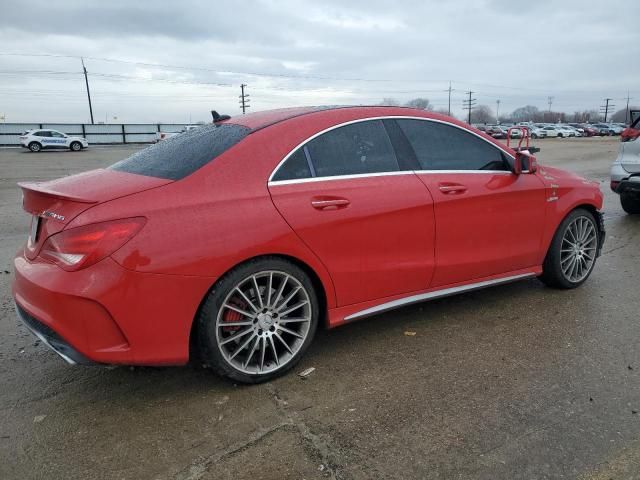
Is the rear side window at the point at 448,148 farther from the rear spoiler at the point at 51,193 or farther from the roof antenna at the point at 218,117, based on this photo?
the rear spoiler at the point at 51,193

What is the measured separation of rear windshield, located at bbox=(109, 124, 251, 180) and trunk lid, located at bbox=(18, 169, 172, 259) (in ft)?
0.38

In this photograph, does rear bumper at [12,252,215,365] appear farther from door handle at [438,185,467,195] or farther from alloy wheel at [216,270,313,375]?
door handle at [438,185,467,195]

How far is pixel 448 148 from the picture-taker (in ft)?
12.8

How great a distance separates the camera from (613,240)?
6.64 metres

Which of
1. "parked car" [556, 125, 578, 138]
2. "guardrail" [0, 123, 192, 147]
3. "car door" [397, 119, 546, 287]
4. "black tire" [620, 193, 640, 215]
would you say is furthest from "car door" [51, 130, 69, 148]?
"parked car" [556, 125, 578, 138]

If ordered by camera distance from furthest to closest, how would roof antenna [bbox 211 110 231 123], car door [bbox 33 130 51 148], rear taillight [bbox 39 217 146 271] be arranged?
car door [bbox 33 130 51 148] < roof antenna [bbox 211 110 231 123] < rear taillight [bbox 39 217 146 271]

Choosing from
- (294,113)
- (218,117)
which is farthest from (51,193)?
(294,113)

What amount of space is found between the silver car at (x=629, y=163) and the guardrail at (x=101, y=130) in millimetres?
40175

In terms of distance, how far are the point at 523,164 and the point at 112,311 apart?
10.7ft

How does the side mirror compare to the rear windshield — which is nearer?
the rear windshield

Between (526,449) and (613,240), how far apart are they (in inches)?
198

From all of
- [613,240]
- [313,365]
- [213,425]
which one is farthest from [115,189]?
[613,240]

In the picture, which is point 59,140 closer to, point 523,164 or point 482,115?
point 523,164

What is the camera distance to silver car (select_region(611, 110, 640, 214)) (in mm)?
7530
